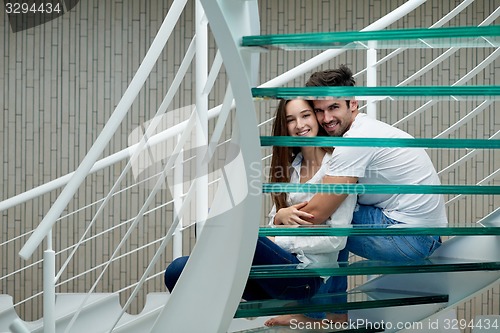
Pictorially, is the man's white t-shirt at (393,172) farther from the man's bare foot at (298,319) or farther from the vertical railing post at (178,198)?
the vertical railing post at (178,198)

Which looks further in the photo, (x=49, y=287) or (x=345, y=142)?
(x=49, y=287)

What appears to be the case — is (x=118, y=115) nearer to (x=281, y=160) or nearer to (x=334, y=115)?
(x=281, y=160)

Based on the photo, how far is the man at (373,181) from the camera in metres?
2.21

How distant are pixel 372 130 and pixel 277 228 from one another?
49 centimetres

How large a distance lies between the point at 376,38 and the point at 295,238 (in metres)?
0.63

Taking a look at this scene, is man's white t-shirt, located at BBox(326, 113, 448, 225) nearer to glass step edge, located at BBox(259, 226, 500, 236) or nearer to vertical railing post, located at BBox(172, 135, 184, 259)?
glass step edge, located at BBox(259, 226, 500, 236)

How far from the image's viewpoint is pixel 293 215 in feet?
7.29

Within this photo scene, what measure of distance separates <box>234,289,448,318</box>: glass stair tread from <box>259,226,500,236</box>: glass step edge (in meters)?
0.25

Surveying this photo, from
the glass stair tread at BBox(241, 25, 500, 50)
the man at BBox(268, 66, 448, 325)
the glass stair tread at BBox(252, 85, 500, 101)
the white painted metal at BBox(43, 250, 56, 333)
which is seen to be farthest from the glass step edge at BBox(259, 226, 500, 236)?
the white painted metal at BBox(43, 250, 56, 333)

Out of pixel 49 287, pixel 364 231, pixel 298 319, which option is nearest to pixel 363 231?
pixel 364 231

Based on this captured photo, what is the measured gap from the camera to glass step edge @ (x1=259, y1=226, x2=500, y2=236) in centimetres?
193

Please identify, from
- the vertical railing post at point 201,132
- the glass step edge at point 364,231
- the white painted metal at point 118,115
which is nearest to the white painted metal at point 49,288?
the white painted metal at point 118,115

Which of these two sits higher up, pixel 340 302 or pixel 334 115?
pixel 334 115

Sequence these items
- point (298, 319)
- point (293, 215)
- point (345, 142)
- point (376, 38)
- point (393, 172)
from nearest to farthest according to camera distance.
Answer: point (376, 38) < point (345, 142) < point (293, 215) < point (393, 172) < point (298, 319)
